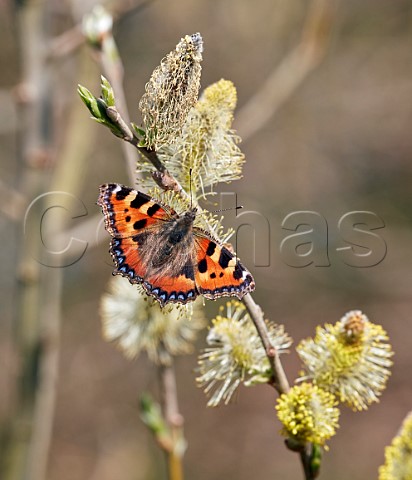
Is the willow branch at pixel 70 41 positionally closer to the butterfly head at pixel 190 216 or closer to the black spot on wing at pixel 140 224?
the black spot on wing at pixel 140 224

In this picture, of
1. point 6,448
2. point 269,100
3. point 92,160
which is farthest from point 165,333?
point 92,160

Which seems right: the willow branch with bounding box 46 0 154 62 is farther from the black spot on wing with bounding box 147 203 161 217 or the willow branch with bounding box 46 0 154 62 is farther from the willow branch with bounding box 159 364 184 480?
the willow branch with bounding box 159 364 184 480

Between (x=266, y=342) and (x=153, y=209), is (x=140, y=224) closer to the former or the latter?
(x=153, y=209)

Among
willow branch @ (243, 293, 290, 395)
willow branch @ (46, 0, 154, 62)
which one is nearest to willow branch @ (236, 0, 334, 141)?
willow branch @ (46, 0, 154, 62)

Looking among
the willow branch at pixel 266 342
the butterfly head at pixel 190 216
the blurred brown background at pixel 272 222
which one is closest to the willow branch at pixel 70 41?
the butterfly head at pixel 190 216

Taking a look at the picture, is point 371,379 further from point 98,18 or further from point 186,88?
point 98,18
